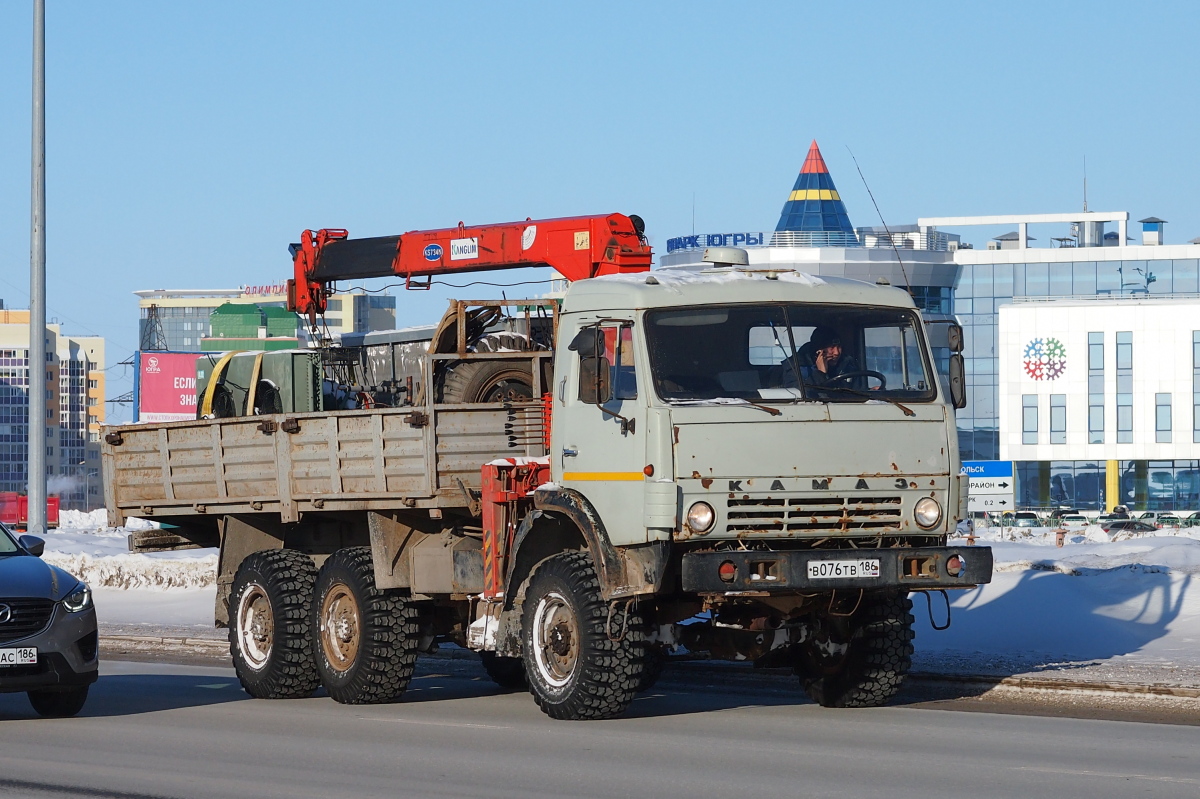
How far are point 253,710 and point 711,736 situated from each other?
4050 millimetres

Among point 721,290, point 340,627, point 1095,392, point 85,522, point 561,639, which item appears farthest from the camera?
point 1095,392

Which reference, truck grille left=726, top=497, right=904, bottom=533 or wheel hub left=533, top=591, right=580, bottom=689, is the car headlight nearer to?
wheel hub left=533, top=591, right=580, bottom=689

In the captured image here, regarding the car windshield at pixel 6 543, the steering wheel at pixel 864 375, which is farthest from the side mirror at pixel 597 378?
the car windshield at pixel 6 543

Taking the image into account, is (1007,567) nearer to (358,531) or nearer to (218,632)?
(218,632)

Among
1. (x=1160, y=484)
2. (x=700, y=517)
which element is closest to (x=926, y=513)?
(x=700, y=517)

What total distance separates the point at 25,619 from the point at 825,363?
5722 millimetres

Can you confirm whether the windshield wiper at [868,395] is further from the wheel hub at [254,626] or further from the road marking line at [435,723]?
the wheel hub at [254,626]

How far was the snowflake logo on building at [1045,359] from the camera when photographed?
89.9 m

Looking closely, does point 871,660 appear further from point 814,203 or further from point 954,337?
point 814,203

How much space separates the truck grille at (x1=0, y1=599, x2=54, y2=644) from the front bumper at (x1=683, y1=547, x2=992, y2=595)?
460 centimetres

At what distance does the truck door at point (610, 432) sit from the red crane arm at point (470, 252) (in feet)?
12.8

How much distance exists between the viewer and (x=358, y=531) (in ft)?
45.8

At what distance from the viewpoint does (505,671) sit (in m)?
14.8

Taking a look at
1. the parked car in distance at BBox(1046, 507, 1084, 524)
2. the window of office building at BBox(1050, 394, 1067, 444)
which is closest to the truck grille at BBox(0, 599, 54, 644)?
the parked car in distance at BBox(1046, 507, 1084, 524)
